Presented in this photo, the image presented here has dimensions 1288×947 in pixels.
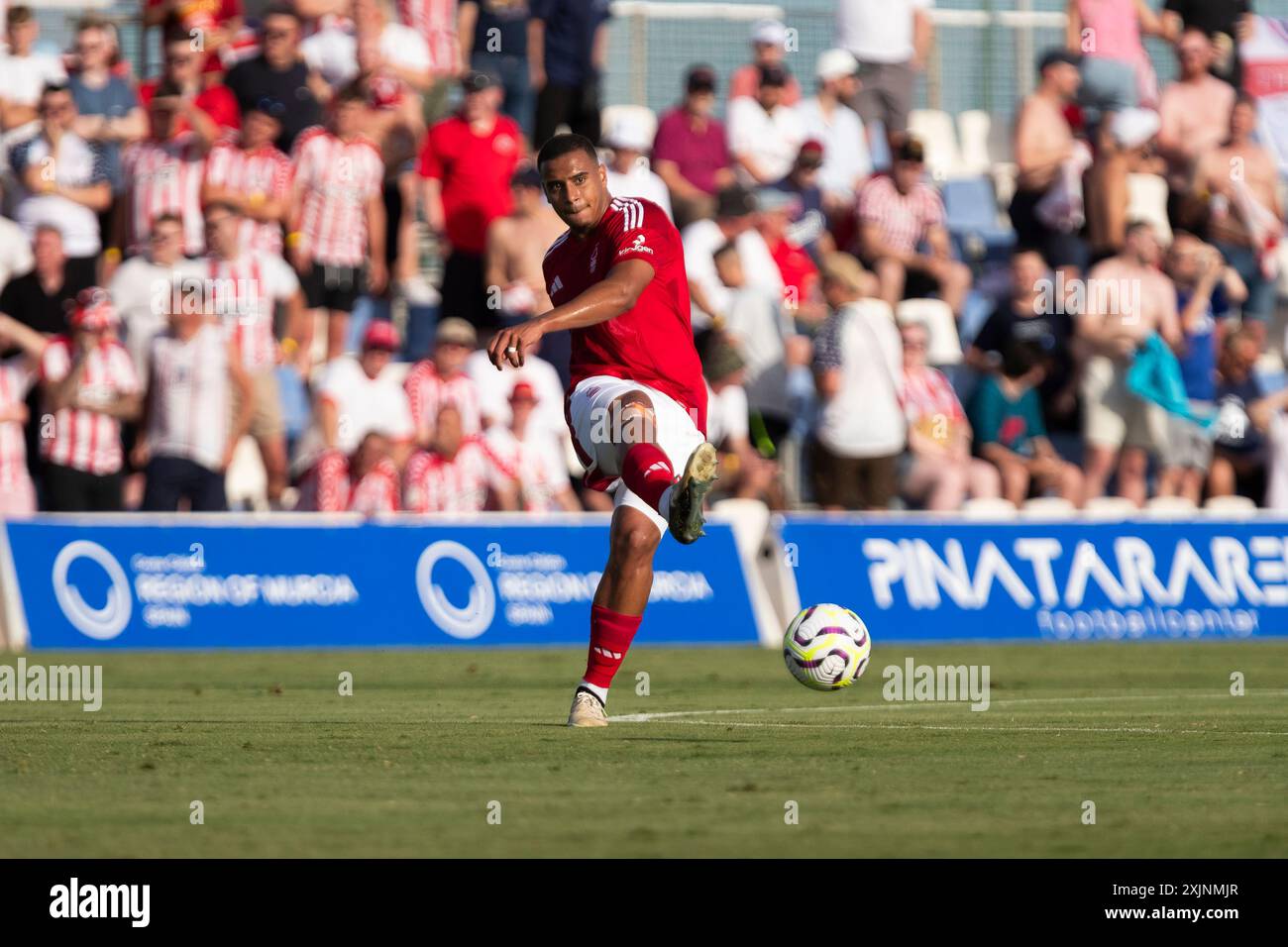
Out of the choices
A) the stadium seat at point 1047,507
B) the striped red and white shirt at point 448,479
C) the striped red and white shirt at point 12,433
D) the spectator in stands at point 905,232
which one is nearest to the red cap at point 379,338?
the striped red and white shirt at point 448,479

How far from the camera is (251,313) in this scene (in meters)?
19.1

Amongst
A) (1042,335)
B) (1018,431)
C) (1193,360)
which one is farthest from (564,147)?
(1193,360)

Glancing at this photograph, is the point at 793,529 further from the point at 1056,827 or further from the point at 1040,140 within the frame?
the point at 1056,827

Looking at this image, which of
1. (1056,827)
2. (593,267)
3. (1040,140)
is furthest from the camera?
(1040,140)

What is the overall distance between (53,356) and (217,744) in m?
9.00

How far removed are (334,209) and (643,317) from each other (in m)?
9.29

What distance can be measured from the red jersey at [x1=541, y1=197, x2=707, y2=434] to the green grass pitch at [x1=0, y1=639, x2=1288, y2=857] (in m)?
1.70

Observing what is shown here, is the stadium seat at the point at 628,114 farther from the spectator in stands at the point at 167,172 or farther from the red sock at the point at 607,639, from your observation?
the red sock at the point at 607,639

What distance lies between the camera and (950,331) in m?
21.6

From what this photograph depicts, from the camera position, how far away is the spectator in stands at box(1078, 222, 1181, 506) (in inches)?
827

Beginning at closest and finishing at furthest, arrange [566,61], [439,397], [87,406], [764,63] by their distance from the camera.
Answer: [87,406]
[439,397]
[566,61]
[764,63]

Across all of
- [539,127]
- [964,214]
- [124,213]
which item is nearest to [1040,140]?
[964,214]

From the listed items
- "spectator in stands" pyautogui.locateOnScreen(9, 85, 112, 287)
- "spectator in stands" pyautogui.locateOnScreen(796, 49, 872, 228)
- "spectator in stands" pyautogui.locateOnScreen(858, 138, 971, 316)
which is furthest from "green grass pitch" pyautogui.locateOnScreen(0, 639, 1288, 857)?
"spectator in stands" pyautogui.locateOnScreen(796, 49, 872, 228)

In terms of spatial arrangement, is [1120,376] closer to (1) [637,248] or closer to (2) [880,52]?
(2) [880,52]
